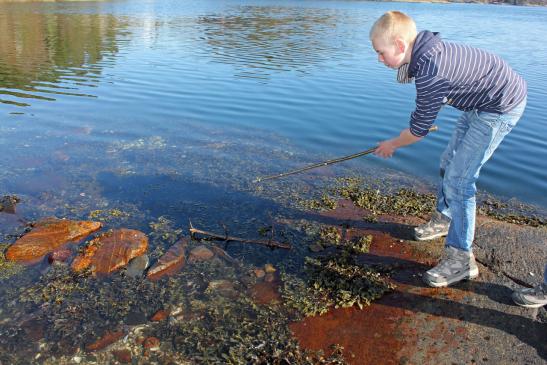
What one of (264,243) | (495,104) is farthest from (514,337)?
(264,243)

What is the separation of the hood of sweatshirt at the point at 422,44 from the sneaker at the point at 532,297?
278 cm

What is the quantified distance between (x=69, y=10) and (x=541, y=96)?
48.0m

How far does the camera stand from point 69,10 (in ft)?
151

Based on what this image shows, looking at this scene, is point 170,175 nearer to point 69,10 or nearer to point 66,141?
point 66,141

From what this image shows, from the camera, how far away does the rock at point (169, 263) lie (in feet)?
17.4

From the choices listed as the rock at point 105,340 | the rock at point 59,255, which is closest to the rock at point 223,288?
the rock at point 105,340

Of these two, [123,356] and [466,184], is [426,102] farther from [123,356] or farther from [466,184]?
[123,356]

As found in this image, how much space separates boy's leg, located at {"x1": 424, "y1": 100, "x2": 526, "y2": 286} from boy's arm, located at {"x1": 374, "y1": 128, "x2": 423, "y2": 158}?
613mm

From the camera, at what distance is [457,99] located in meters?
4.54

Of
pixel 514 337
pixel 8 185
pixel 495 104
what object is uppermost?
pixel 495 104

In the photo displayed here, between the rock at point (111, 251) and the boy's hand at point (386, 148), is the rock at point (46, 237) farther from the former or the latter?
the boy's hand at point (386, 148)

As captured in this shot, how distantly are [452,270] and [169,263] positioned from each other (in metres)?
3.60

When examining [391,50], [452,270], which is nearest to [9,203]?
[391,50]

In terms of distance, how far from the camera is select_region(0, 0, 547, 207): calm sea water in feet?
29.2
